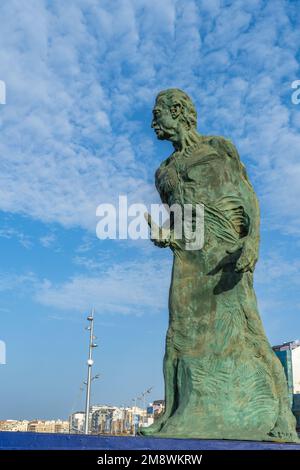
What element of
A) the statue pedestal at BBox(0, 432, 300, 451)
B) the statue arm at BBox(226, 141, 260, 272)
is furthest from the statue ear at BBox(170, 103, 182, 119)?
the statue pedestal at BBox(0, 432, 300, 451)

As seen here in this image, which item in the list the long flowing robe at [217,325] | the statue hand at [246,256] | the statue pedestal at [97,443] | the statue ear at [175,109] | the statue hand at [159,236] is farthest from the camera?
the statue ear at [175,109]

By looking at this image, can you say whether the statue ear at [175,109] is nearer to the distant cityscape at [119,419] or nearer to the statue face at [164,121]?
the statue face at [164,121]

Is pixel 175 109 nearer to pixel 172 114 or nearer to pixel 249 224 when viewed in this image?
pixel 172 114

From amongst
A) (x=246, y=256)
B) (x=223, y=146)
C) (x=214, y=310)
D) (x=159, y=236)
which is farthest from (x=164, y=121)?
(x=214, y=310)

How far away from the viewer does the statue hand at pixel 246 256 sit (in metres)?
5.75

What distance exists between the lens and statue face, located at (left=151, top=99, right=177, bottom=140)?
6605 mm

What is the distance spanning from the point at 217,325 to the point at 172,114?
2.39 m

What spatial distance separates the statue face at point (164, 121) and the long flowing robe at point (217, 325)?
28 cm

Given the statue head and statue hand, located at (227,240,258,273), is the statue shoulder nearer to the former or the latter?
the statue head

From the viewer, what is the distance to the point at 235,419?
557 centimetres

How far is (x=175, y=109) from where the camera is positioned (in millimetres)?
6590

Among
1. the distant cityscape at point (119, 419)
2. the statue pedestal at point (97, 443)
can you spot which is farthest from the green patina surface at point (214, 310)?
the distant cityscape at point (119, 419)

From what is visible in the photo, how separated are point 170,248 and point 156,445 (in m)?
2.46

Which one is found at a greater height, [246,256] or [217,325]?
[246,256]
